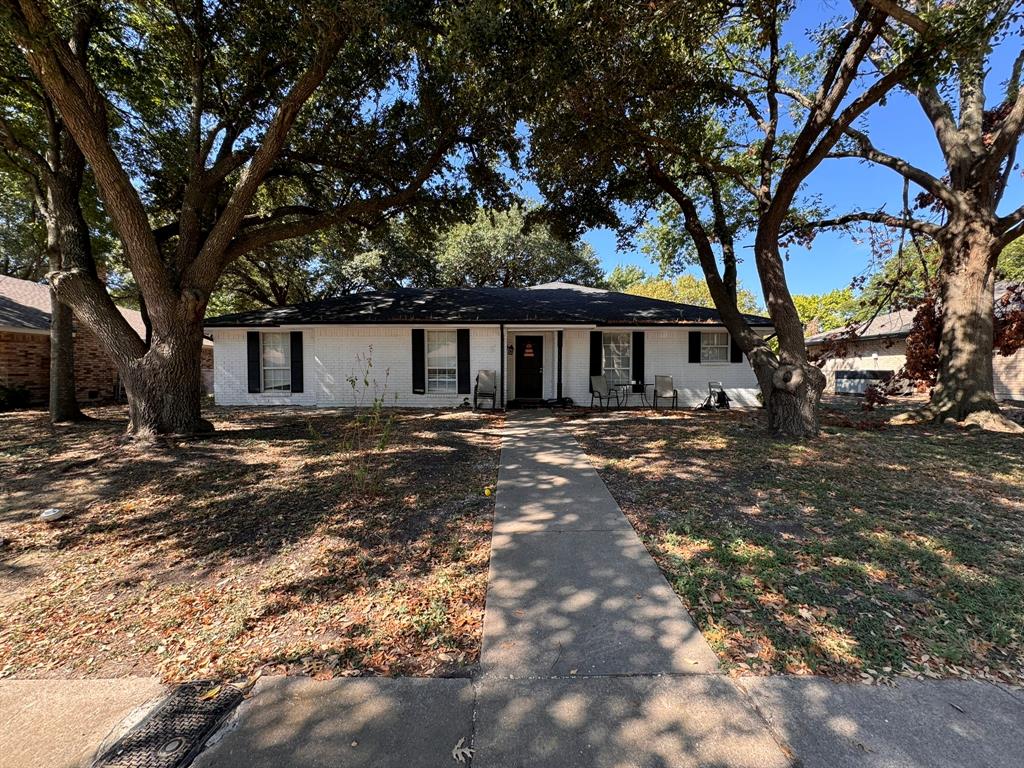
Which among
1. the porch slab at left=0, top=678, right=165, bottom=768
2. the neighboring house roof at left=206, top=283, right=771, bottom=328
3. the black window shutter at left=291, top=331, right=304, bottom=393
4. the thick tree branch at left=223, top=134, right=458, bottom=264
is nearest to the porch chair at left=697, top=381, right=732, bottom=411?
the neighboring house roof at left=206, top=283, right=771, bottom=328

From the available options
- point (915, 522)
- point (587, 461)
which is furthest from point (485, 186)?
point (915, 522)

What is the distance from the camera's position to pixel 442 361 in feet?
40.2

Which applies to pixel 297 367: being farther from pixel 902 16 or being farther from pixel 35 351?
pixel 902 16

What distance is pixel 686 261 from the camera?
14.4 m

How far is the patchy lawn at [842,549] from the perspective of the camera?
229 cm

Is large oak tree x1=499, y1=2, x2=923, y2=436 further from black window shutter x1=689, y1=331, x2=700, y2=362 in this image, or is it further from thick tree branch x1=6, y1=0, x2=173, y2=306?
thick tree branch x1=6, y1=0, x2=173, y2=306

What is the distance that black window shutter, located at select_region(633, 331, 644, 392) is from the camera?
1252 centimetres

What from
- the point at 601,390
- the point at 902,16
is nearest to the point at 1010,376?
the point at 601,390

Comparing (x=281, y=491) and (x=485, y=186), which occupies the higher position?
(x=485, y=186)

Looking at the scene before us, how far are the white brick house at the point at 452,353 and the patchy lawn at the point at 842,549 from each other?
6.01 m

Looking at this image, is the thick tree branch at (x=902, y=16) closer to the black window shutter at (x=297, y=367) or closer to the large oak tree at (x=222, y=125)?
the large oak tree at (x=222, y=125)

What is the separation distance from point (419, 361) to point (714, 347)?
28.2 ft

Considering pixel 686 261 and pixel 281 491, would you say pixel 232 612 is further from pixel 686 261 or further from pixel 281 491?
pixel 686 261

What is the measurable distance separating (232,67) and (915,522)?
12237 millimetres
